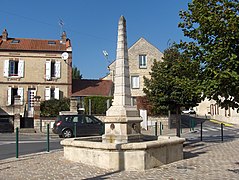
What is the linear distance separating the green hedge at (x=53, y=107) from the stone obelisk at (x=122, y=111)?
17.4m

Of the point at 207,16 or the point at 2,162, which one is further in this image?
the point at 2,162

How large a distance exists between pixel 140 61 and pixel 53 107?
14.1 metres

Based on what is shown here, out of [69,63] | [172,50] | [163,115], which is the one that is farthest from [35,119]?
[172,50]

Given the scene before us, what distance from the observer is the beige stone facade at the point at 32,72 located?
98.8 ft

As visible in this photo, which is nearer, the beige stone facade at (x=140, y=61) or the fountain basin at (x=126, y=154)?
the fountain basin at (x=126, y=154)

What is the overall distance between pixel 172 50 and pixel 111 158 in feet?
24.7

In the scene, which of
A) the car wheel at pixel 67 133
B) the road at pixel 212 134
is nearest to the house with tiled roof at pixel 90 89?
the road at pixel 212 134

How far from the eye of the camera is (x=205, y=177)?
A: 6645mm

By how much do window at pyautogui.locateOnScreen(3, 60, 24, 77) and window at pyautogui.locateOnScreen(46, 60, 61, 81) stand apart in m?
2.61

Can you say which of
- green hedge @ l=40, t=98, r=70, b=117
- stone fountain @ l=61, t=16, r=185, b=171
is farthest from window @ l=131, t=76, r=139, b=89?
stone fountain @ l=61, t=16, r=185, b=171

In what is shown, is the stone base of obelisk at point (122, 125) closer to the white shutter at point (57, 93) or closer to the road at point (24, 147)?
the road at point (24, 147)

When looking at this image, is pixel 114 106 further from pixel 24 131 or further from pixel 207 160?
pixel 24 131

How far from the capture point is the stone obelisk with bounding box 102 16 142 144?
8.84 m

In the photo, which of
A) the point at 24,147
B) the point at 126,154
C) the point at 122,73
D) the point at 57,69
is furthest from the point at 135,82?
the point at 126,154
